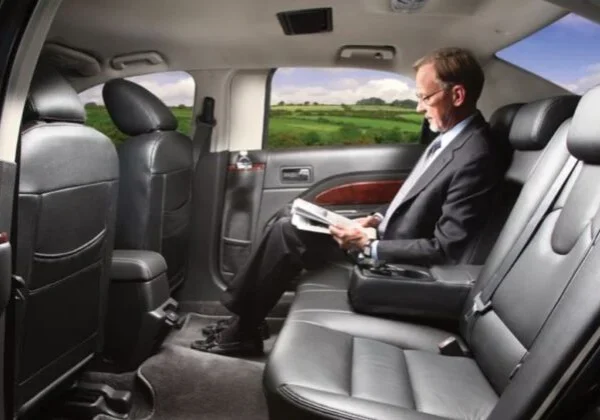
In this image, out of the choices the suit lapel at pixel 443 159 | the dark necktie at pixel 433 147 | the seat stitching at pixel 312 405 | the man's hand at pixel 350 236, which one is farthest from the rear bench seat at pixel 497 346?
the dark necktie at pixel 433 147

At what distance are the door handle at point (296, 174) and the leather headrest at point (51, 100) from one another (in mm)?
1460

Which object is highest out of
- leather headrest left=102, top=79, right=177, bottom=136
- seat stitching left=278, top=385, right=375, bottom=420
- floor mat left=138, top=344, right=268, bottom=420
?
leather headrest left=102, top=79, right=177, bottom=136

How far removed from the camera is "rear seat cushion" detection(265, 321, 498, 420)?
123 centimetres

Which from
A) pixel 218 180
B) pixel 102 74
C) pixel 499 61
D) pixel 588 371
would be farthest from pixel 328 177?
pixel 588 371

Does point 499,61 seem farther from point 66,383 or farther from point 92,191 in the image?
point 66,383

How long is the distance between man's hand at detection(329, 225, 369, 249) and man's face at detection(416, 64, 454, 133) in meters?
0.53

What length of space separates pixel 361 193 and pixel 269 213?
49 cm

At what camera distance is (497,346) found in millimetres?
1450

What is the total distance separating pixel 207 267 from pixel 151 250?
667 mm

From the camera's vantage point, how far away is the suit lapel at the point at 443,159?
210cm

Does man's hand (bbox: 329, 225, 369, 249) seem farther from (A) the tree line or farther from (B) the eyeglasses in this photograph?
(A) the tree line

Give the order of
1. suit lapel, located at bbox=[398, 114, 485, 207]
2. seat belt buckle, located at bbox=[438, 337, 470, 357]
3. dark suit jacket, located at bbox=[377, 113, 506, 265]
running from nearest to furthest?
seat belt buckle, located at bbox=[438, 337, 470, 357]
dark suit jacket, located at bbox=[377, 113, 506, 265]
suit lapel, located at bbox=[398, 114, 485, 207]

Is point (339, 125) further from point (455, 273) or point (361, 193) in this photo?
point (455, 273)

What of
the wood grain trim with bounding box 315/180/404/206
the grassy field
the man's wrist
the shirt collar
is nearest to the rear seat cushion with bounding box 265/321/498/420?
the man's wrist
